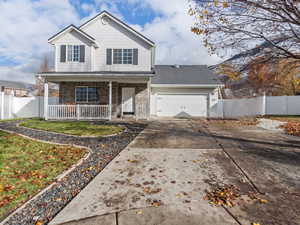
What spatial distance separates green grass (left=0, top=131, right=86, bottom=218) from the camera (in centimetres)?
277

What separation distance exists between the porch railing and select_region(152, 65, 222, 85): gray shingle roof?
19.0 feet

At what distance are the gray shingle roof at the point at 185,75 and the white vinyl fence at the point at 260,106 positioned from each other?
2661mm

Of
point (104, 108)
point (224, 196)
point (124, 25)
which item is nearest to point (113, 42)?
point (124, 25)

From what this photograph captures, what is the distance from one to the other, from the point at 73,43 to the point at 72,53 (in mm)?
767

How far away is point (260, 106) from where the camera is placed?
14406 mm

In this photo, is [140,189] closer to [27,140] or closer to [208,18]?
[27,140]

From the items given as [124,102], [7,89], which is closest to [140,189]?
[124,102]

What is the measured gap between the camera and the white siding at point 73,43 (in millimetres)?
12734

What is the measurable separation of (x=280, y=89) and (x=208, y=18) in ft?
66.0

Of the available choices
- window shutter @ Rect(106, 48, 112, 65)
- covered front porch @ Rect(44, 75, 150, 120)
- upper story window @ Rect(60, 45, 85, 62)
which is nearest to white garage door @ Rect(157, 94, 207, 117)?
covered front porch @ Rect(44, 75, 150, 120)

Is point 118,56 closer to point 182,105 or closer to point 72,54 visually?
point 72,54

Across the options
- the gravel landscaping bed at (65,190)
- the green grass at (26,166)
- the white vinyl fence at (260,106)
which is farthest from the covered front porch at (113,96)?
the gravel landscaping bed at (65,190)

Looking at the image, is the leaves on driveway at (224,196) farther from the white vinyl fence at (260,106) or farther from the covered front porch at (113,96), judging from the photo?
the white vinyl fence at (260,106)

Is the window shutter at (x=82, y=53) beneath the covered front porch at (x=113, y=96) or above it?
above
